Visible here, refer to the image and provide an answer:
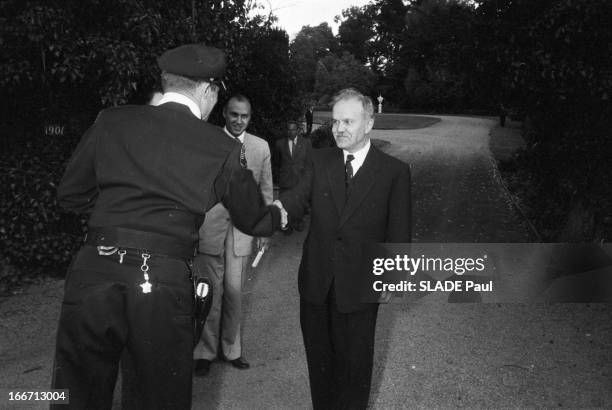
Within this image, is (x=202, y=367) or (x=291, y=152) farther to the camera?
(x=291, y=152)

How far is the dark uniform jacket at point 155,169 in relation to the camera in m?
2.57

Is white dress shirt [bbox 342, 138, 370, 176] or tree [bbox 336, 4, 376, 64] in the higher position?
tree [bbox 336, 4, 376, 64]

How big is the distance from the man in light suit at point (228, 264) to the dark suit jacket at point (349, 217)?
1.20 metres

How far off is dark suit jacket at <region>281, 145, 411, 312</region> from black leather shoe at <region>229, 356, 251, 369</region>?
5.27ft

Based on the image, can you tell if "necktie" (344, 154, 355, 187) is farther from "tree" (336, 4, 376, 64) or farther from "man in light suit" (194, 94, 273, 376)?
"tree" (336, 4, 376, 64)

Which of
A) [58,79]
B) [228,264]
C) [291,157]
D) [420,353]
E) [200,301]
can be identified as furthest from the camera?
[291,157]

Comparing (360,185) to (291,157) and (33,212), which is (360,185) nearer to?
(33,212)

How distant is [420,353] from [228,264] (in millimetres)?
1970

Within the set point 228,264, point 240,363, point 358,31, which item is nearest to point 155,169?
point 228,264

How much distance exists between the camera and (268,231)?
9.97 feet

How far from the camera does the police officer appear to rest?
2506 mm

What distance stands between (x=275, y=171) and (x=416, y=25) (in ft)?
161

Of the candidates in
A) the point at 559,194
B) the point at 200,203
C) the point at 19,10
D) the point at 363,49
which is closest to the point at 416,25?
the point at 363,49

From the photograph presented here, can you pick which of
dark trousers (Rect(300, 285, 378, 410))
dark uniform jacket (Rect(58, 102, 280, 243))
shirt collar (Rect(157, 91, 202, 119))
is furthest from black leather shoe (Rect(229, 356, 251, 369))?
shirt collar (Rect(157, 91, 202, 119))
